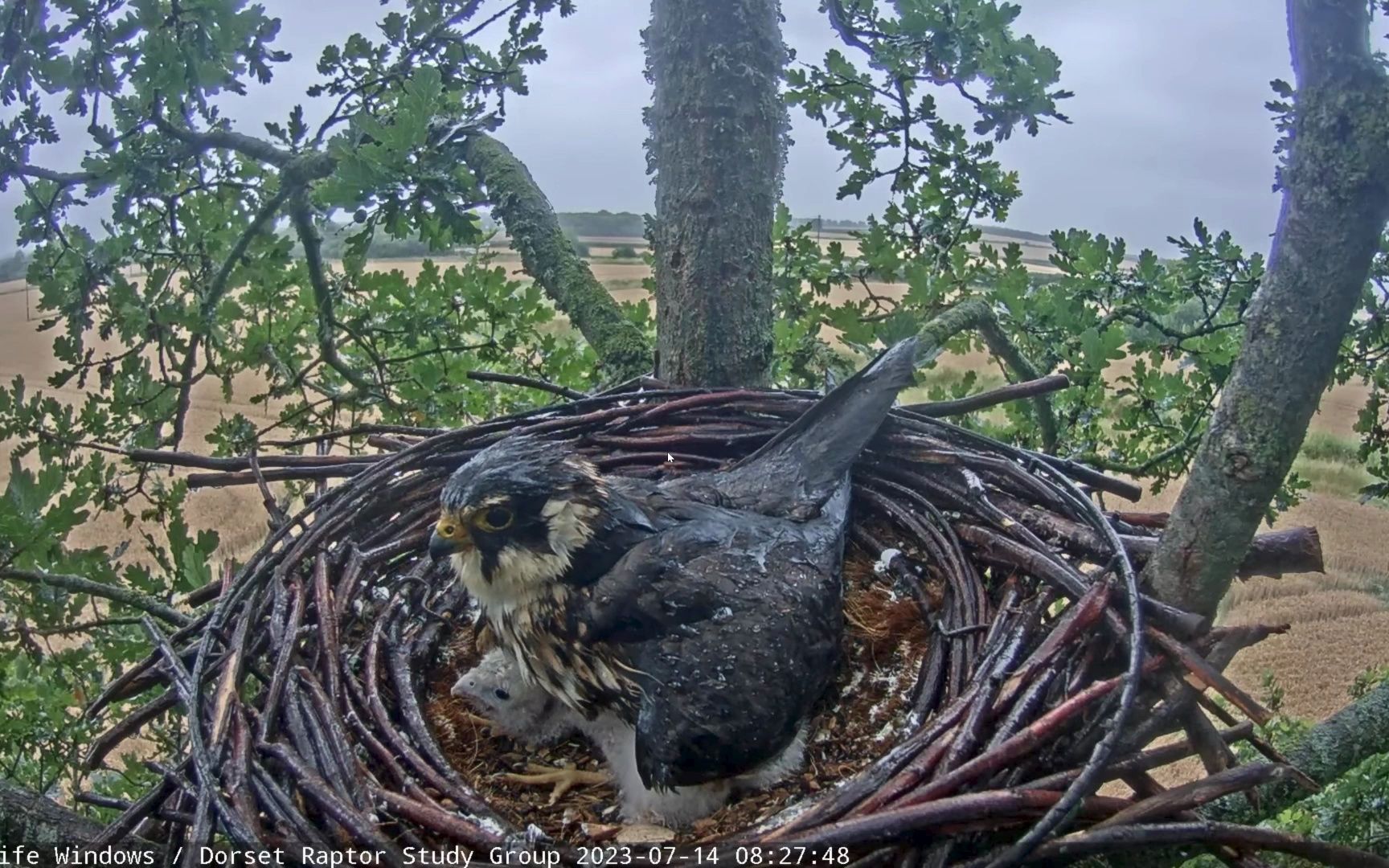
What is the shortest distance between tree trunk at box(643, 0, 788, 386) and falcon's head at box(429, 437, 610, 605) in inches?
26.9

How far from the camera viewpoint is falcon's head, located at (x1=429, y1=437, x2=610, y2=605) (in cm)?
200

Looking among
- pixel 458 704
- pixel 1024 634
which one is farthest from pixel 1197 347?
pixel 458 704

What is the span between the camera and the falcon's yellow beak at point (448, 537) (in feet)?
6.51

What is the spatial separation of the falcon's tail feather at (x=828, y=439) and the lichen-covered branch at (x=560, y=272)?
0.72m

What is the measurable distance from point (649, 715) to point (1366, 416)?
2.24m

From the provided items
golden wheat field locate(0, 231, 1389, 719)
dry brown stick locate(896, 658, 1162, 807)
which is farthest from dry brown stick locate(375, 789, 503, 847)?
golden wheat field locate(0, 231, 1389, 719)

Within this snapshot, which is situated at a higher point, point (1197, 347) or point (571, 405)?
point (1197, 347)

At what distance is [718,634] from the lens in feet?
6.19

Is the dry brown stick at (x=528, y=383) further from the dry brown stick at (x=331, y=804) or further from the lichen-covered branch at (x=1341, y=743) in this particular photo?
the lichen-covered branch at (x=1341, y=743)

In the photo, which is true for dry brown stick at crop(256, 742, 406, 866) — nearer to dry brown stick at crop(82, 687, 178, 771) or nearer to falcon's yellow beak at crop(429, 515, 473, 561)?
dry brown stick at crop(82, 687, 178, 771)

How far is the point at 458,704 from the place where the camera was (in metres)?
2.21

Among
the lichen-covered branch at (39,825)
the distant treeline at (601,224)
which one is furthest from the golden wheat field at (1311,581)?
the lichen-covered branch at (39,825)

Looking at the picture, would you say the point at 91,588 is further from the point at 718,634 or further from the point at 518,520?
the point at 718,634

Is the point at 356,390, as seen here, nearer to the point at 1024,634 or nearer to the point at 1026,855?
the point at 1024,634
